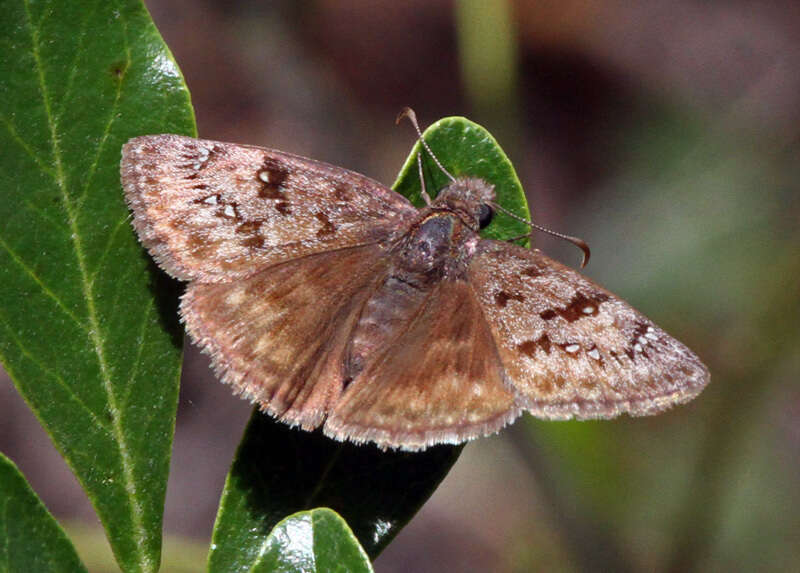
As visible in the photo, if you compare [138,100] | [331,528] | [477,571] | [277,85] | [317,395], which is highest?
A: [138,100]

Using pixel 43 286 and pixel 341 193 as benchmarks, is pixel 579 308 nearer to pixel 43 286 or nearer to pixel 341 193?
pixel 341 193

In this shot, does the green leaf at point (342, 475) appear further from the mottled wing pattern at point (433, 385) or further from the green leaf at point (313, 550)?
the green leaf at point (313, 550)

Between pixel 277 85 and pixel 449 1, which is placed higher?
pixel 449 1

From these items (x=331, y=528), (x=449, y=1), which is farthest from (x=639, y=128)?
(x=331, y=528)

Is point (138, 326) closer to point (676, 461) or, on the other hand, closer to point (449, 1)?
point (676, 461)

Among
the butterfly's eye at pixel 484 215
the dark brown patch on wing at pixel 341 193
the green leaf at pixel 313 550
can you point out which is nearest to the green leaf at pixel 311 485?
the green leaf at pixel 313 550

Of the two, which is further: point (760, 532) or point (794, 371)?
point (794, 371)

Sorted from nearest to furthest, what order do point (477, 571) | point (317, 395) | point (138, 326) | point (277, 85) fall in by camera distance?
point (138, 326) → point (317, 395) → point (477, 571) → point (277, 85)
